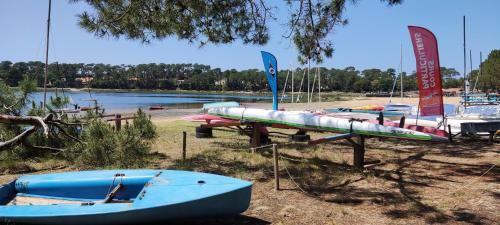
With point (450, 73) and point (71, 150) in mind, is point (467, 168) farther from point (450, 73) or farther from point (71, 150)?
point (450, 73)

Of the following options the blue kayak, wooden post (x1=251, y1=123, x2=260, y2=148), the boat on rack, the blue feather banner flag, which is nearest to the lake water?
the blue feather banner flag

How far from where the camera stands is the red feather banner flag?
336 inches

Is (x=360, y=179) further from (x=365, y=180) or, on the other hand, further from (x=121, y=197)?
(x=121, y=197)

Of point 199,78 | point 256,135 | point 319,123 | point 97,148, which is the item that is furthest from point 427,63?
point 199,78

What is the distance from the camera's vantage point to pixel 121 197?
5062 millimetres

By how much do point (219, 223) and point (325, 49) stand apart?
5.15 metres

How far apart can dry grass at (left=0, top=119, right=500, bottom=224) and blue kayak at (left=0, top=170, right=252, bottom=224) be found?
Answer: 58 cm

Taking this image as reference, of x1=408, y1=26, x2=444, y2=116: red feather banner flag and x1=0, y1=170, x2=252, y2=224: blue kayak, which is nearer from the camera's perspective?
x1=0, y1=170, x2=252, y2=224: blue kayak

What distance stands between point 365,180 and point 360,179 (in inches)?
3.7

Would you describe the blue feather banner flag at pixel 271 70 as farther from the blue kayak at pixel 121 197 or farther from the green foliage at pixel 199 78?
the green foliage at pixel 199 78

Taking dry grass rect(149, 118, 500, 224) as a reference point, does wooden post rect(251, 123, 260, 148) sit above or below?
above

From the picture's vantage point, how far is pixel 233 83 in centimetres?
12556

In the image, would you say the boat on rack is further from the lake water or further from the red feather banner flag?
the lake water

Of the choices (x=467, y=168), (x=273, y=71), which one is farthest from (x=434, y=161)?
(x=273, y=71)
